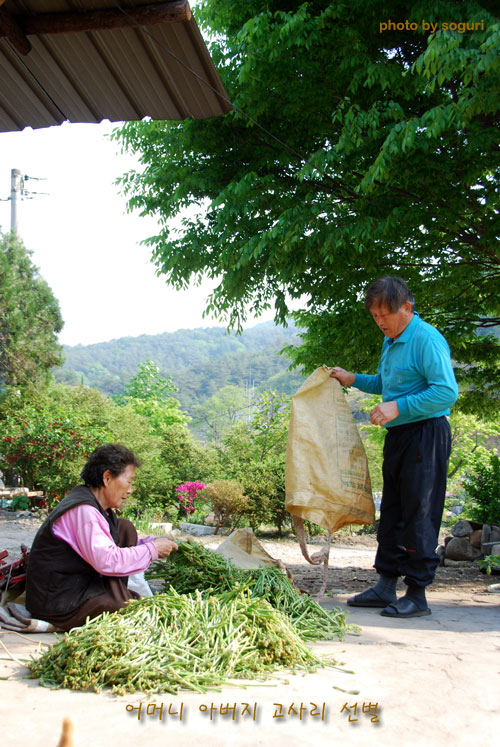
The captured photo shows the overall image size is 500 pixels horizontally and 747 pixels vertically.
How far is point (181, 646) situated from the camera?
7.45ft

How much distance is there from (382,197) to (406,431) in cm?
283

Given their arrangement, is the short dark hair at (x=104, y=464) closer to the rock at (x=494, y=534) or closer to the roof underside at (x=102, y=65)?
the roof underside at (x=102, y=65)

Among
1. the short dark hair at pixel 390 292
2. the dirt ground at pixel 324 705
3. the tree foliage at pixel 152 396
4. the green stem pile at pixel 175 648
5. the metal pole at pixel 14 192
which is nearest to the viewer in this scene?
the dirt ground at pixel 324 705

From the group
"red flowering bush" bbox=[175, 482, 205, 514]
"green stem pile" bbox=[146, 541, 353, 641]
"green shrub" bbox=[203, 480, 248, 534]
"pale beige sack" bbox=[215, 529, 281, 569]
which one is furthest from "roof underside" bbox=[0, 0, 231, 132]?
"red flowering bush" bbox=[175, 482, 205, 514]

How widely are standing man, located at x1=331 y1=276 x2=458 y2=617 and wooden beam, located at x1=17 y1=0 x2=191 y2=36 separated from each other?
68.7 inches

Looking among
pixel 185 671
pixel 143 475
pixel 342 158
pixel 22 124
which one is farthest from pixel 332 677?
pixel 143 475

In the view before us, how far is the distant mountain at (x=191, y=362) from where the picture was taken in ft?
389

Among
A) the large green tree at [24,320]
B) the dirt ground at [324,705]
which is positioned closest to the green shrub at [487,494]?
the dirt ground at [324,705]

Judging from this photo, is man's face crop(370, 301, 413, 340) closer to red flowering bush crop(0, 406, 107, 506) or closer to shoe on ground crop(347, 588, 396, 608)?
shoe on ground crop(347, 588, 396, 608)

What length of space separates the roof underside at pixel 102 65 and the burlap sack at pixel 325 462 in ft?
5.84

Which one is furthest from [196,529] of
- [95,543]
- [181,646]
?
[181,646]

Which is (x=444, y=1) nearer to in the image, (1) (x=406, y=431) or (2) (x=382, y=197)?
(2) (x=382, y=197)

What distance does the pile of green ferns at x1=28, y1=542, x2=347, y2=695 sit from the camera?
2.04m

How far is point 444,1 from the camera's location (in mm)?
4695
